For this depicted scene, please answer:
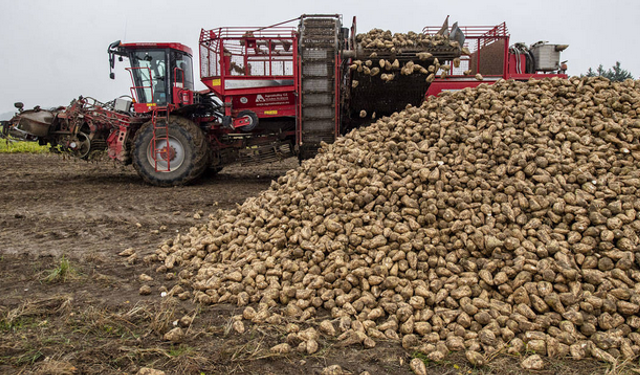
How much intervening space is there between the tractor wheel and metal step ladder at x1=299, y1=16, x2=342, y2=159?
6.20ft

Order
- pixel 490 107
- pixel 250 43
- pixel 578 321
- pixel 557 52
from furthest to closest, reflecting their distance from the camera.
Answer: pixel 557 52 → pixel 250 43 → pixel 490 107 → pixel 578 321

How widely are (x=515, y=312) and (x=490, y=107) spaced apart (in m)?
2.31

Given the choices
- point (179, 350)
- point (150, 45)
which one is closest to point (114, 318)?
point (179, 350)

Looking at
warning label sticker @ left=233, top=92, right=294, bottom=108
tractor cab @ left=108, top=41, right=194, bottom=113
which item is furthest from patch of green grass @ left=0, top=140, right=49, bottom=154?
warning label sticker @ left=233, top=92, right=294, bottom=108

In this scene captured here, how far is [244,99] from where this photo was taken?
7.92 m

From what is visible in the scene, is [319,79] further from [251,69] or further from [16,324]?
[16,324]

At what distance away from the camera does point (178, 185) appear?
8250 millimetres

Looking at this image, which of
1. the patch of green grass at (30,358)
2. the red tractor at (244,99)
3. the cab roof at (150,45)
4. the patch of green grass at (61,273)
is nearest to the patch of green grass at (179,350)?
the patch of green grass at (30,358)

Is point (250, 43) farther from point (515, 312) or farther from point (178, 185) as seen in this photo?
point (515, 312)

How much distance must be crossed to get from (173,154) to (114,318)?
5438mm

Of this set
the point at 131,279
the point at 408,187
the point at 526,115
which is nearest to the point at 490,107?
the point at 526,115

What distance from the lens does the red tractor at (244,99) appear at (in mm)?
7289

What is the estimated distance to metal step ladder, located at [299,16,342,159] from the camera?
283 inches

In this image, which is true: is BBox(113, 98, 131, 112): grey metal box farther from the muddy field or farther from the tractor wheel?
the muddy field
